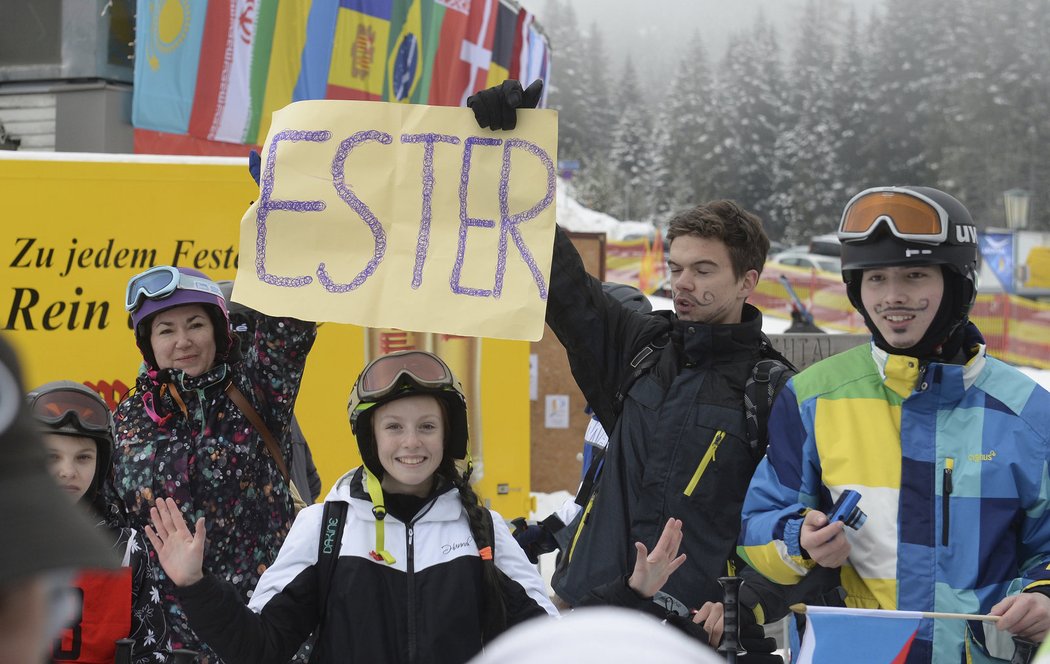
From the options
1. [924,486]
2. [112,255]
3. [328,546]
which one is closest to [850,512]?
[924,486]

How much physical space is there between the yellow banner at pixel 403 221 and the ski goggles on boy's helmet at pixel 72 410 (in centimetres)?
61

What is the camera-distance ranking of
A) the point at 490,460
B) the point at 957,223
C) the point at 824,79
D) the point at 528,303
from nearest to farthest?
the point at 957,223 < the point at 528,303 < the point at 490,460 < the point at 824,79


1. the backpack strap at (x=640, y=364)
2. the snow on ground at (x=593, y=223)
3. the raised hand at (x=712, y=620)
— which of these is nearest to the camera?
the raised hand at (x=712, y=620)

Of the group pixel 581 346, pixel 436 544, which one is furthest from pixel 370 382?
pixel 581 346

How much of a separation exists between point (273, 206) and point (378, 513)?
108 centimetres

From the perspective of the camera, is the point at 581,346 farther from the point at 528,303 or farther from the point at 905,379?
the point at 905,379

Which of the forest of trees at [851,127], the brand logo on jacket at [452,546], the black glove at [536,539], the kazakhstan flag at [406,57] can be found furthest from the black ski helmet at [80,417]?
the forest of trees at [851,127]

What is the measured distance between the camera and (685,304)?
10.9 ft

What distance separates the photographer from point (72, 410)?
332 centimetres

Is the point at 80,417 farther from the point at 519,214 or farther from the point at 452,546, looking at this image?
the point at 519,214

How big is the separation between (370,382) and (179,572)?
731 mm

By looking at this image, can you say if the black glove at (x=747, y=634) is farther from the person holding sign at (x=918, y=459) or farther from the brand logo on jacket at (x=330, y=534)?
the brand logo on jacket at (x=330, y=534)

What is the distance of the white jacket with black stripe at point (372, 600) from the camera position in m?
2.71

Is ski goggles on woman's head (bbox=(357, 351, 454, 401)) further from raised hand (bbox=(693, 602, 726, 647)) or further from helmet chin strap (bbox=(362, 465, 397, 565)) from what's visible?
raised hand (bbox=(693, 602, 726, 647))
